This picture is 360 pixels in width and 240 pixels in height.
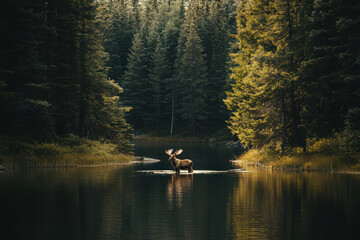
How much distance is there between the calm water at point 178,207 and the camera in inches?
620

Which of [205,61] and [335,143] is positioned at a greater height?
[205,61]

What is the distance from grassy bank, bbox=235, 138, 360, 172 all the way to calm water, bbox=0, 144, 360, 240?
9.62ft

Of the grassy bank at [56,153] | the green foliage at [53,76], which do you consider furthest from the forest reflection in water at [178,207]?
the green foliage at [53,76]

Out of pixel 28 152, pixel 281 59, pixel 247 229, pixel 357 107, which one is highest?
pixel 281 59

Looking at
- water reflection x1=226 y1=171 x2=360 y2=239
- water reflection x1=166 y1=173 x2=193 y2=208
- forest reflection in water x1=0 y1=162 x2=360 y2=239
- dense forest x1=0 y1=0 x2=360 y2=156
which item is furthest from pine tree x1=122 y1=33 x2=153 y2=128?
water reflection x1=226 y1=171 x2=360 y2=239

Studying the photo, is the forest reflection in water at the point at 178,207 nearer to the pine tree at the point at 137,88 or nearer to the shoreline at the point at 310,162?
the shoreline at the point at 310,162

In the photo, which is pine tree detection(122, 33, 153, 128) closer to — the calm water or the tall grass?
the tall grass

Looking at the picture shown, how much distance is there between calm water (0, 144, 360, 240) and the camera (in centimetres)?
1575

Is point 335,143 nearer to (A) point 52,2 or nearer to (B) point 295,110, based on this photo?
(B) point 295,110

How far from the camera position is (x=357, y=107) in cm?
3469

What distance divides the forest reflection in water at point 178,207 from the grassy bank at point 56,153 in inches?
201

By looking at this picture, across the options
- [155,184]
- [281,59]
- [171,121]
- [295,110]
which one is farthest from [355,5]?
[171,121]

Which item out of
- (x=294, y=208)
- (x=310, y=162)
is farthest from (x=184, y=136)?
(x=294, y=208)

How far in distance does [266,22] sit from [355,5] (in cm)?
1057
